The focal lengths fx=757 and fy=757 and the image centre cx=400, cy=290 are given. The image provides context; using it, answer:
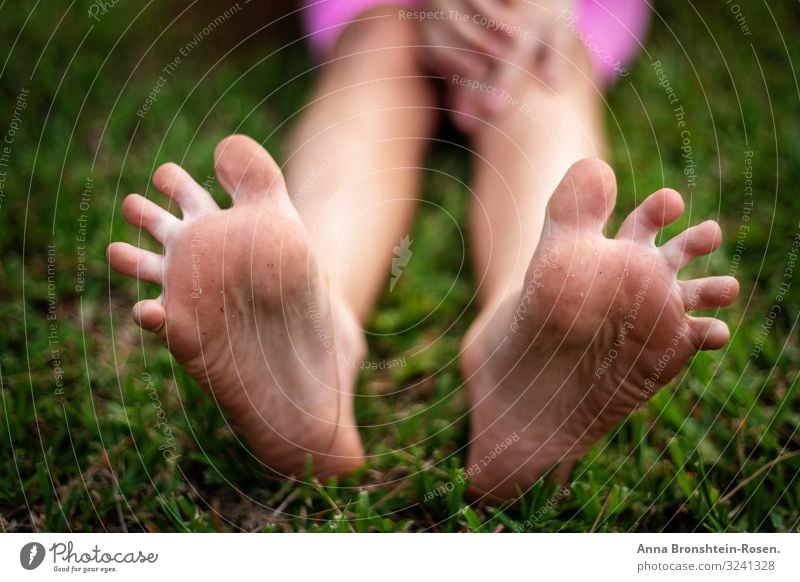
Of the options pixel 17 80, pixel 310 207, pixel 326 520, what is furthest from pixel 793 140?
pixel 17 80

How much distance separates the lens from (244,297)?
545mm

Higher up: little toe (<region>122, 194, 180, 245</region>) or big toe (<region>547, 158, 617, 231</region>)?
little toe (<region>122, 194, 180, 245</region>)

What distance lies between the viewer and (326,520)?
24.3 inches

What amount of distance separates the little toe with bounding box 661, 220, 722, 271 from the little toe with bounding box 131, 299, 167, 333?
346 millimetres

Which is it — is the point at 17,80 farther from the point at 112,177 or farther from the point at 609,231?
the point at 609,231

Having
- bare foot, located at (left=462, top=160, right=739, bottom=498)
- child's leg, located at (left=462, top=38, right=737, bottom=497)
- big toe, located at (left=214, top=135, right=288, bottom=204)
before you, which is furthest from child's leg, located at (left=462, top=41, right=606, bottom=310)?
big toe, located at (left=214, top=135, right=288, bottom=204)

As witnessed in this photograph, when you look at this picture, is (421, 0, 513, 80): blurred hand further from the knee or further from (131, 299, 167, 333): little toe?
(131, 299, 167, 333): little toe

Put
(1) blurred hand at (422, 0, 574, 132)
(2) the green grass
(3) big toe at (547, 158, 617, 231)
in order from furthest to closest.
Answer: (1) blurred hand at (422, 0, 574, 132) → (2) the green grass → (3) big toe at (547, 158, 617, 231)

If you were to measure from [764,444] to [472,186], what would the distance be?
40 cm

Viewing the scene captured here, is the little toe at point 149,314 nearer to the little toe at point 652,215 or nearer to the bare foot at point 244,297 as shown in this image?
the bare foot at point 244,297

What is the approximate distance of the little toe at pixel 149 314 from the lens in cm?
51

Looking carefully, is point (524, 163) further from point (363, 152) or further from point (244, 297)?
point (244, 297)

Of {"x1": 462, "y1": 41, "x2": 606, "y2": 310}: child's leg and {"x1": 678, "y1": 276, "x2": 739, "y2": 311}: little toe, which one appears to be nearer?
{"x1": 678, "y1": 276, "x2": 739, "y2": 311}: little toe

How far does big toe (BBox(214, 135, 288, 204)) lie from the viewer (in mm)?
525
